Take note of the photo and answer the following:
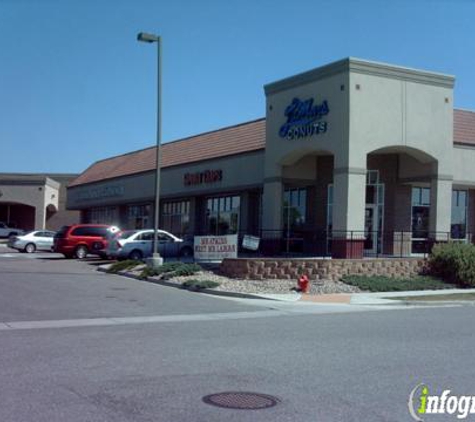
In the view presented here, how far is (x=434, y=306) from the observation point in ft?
62.3

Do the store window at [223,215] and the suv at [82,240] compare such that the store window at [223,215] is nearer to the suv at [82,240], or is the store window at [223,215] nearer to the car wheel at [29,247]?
the suv at [82,240]

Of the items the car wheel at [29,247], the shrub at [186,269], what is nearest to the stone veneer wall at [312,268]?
the shrub at [186,269]

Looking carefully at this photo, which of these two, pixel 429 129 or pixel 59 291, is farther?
pixel 429 129

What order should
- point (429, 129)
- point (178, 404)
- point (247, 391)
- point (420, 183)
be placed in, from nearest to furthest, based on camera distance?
point (178, 404) → point (247, 391) → point (429, 129) → point (420, 183)

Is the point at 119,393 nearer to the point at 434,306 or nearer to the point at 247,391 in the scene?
the point at 247,391

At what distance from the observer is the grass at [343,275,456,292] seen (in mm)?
21938

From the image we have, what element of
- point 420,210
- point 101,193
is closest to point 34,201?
point 101,193

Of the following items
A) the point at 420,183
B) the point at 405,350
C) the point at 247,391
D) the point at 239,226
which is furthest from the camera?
the point at 239,226

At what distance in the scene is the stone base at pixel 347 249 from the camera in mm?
24234

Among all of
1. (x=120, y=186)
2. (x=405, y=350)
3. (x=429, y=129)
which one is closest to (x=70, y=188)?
(x=120, y=186)

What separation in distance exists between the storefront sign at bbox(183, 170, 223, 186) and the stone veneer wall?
11.1 metres

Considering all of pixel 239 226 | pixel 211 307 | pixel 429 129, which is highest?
pixel 429 129

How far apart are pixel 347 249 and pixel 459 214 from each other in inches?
383

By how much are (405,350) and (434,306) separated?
28.1ft
